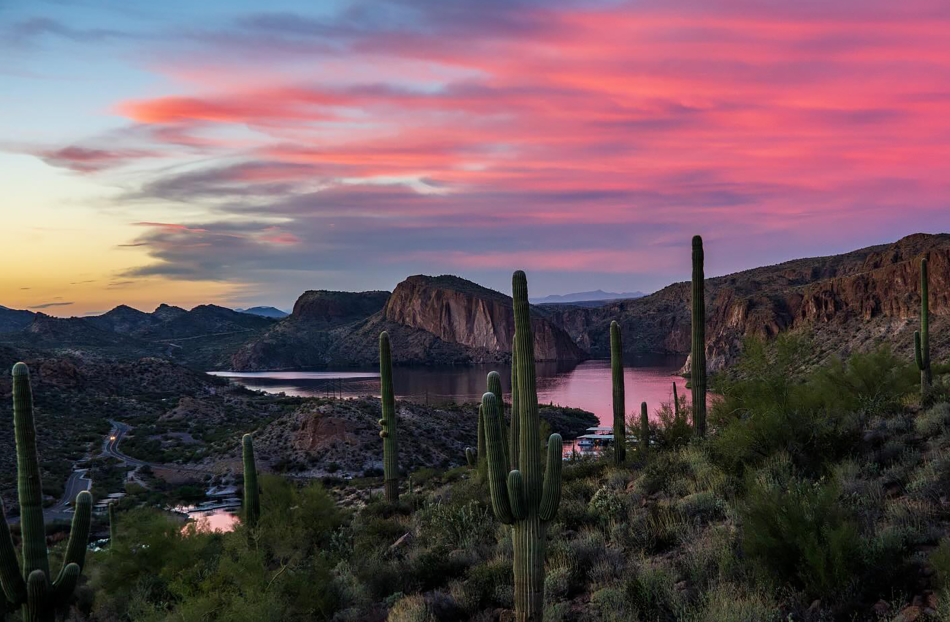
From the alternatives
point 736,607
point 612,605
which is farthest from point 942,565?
point 612,605

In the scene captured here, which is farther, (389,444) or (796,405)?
(389,444)

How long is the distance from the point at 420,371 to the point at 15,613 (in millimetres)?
178869

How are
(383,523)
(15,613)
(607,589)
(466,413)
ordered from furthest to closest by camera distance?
1. (466,413)
2. (383,523)
3. (15,613)
4. (607,589)

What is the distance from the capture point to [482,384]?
147m

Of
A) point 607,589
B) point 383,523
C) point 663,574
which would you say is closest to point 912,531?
point 663,574

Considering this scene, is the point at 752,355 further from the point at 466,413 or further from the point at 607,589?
the point at 466,413

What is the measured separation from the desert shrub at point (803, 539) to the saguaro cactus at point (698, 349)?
30.9 feet

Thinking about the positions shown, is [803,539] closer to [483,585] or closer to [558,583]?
[558,583]

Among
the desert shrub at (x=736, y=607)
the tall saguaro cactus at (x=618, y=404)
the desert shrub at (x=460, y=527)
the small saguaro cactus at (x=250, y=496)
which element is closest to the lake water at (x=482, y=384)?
the tall saguaro cactus at (x=618, y=404)

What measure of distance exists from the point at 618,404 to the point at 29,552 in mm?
14881

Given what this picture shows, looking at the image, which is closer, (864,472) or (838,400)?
(864,472)

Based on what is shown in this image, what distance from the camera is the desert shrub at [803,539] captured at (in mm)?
6770

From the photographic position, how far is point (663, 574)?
8008 mm

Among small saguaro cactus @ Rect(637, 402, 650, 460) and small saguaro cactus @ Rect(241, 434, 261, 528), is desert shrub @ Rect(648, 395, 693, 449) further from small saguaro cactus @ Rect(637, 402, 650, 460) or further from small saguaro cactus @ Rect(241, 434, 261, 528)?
small saguaro cactus @ Rect(241, 434, 261, 528)
